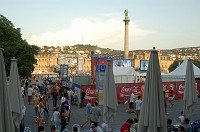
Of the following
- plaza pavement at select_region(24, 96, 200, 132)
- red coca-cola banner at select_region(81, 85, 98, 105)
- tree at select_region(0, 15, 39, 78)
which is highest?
tree at select_region(0, 15, 39, 78)

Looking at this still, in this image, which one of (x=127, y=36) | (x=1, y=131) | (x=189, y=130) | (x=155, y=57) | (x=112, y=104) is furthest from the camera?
(x=127, y=36)

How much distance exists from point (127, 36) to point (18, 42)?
173 feet

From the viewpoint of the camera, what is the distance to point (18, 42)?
160 ft

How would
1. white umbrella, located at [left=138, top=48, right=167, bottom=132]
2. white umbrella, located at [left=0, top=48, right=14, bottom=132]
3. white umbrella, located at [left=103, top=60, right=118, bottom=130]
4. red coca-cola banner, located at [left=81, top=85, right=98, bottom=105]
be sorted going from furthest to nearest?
red coca-cola banner, located at [left=81, top=85, right=98, bottom=105]
white umbrella, located at [left=103, top=60, right=118, bottom=130]
white umbrella, located at [left=138, top=48, right=167, bottom=132]
white umbrella, located at [left=0, top=48, right=14, bottom=132]

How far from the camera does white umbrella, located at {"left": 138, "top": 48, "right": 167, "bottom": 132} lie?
27.3 ft

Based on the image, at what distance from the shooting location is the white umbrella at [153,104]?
27.3ft

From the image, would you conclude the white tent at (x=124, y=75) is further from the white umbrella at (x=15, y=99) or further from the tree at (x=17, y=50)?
the white umbrella at (x=15, y=99)

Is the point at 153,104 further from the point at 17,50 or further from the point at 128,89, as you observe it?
the point at 17,50

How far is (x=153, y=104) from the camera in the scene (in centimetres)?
839

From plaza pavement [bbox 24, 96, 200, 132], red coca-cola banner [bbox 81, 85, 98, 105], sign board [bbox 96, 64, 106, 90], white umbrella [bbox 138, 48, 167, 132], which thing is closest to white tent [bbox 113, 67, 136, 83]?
plaza pavement [bbox 24, 96, 200, 132]

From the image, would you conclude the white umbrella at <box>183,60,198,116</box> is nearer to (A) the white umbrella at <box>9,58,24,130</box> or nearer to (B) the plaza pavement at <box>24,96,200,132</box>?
(B) the plaza pavement at <box>24,96,200,132</box>

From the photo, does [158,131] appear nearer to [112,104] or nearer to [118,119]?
[112,104]

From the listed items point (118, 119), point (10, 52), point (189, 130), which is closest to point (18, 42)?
point (10, 52)

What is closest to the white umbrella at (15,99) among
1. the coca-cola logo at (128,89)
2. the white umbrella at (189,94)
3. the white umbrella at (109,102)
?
the white umbrella at (109,102)
